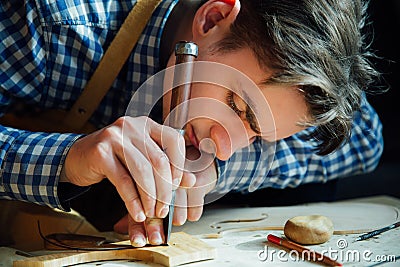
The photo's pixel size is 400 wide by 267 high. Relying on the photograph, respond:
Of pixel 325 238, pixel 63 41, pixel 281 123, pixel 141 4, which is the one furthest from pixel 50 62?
pixel 325 238

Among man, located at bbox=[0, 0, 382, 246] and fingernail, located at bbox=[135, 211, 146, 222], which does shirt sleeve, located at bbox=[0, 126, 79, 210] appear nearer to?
man, located at bbox=[0, 0, 382, 246]

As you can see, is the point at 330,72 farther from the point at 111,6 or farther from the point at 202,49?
the point at 111,6

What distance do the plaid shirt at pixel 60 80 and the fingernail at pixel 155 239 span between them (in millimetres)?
133

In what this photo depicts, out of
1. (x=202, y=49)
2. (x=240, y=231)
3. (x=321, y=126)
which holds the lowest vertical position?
(x=240, y=231)

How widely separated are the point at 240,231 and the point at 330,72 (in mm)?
245

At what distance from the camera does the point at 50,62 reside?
94 cm

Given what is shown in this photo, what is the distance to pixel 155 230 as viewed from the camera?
31.2 inches

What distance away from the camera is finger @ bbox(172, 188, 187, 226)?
0.83 m

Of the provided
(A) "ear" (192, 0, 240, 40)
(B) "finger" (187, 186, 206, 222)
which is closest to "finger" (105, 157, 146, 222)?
(B) "finger" (187, 186, 206, 222)

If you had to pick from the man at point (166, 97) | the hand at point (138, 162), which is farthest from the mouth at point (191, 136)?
the hand at point (138, 162)

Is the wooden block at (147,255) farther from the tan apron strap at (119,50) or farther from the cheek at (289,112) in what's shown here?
the tan apron strap at (119,50)

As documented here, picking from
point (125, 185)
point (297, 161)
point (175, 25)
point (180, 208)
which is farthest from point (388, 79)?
point (125, 185)

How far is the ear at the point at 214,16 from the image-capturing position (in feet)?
2.85

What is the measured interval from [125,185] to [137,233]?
0.09 meters
